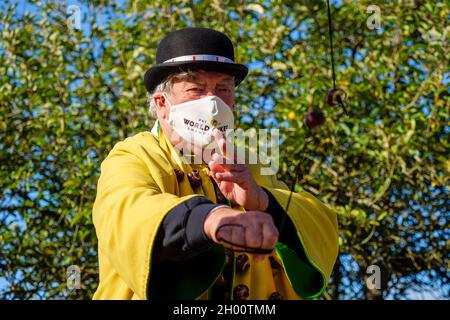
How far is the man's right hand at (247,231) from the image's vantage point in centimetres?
238

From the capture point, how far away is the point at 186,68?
3361 millimetres

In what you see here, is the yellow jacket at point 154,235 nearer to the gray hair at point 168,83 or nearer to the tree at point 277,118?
the gray hair at point 168,83

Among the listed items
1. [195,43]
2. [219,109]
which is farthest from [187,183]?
[195,43]

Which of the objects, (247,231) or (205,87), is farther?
(205,87)

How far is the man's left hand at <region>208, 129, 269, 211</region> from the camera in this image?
2771 millimetres

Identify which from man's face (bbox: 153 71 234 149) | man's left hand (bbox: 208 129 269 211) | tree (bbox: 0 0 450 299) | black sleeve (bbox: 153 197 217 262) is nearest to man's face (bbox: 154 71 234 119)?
man's face (bbox: 153 71 234 149)

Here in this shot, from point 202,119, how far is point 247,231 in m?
0.92

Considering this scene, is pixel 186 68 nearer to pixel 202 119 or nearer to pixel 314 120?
pixel 202 119

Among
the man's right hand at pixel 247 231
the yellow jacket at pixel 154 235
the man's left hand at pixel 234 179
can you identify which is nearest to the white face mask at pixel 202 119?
the yellow jacket at pixel 154 235

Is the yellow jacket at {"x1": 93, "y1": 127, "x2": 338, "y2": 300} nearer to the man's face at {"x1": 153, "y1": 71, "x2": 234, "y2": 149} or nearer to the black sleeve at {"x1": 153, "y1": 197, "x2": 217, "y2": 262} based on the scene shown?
the black sleeve at {"x1": 153, "y1": 197, "x2": 217, "y2": 262}

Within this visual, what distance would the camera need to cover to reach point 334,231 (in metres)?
3.29

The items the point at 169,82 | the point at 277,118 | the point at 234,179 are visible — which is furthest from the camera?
the point at 277,118

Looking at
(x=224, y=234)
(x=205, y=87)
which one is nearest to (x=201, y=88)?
(x=205, y=87)

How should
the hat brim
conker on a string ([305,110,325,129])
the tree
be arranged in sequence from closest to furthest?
conker on a string ([305,110,325,129]) < the hat brim < the tree
